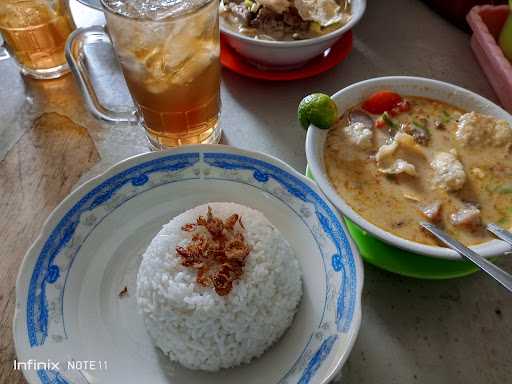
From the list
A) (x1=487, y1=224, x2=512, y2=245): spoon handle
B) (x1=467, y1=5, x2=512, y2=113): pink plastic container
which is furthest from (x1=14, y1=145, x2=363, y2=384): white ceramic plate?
(x1=467, y1=5, x2=512, y2=113): pink plastic container

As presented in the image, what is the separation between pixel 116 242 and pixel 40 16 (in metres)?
1.01

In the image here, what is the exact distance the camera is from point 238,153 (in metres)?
1.23

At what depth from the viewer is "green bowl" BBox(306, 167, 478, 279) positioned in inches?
45.5

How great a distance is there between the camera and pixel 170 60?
50.4 inches

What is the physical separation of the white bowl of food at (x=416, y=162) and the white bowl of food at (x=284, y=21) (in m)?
0.40

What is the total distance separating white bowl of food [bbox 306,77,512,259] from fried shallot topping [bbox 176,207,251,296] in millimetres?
292

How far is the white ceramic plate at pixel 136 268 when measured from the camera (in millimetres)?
930

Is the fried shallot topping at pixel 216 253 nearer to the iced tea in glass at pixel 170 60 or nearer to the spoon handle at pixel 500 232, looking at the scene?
the iced tea in glass at pixel 170 60

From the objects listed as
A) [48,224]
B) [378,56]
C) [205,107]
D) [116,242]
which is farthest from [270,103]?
[48,224]

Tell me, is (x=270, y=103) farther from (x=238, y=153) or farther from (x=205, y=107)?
(x=238, y=153)

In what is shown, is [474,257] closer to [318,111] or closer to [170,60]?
[318,111]

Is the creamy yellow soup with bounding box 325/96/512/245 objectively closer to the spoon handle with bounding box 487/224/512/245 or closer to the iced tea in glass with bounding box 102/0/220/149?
the spoon handle with bounding box 487/224/512/245

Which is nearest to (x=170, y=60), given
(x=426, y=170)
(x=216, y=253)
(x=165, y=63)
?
(x=165, y=63)

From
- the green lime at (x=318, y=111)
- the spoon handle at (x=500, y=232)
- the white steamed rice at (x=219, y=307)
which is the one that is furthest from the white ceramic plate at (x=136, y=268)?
the spoon handle at (x=500, y=232)
